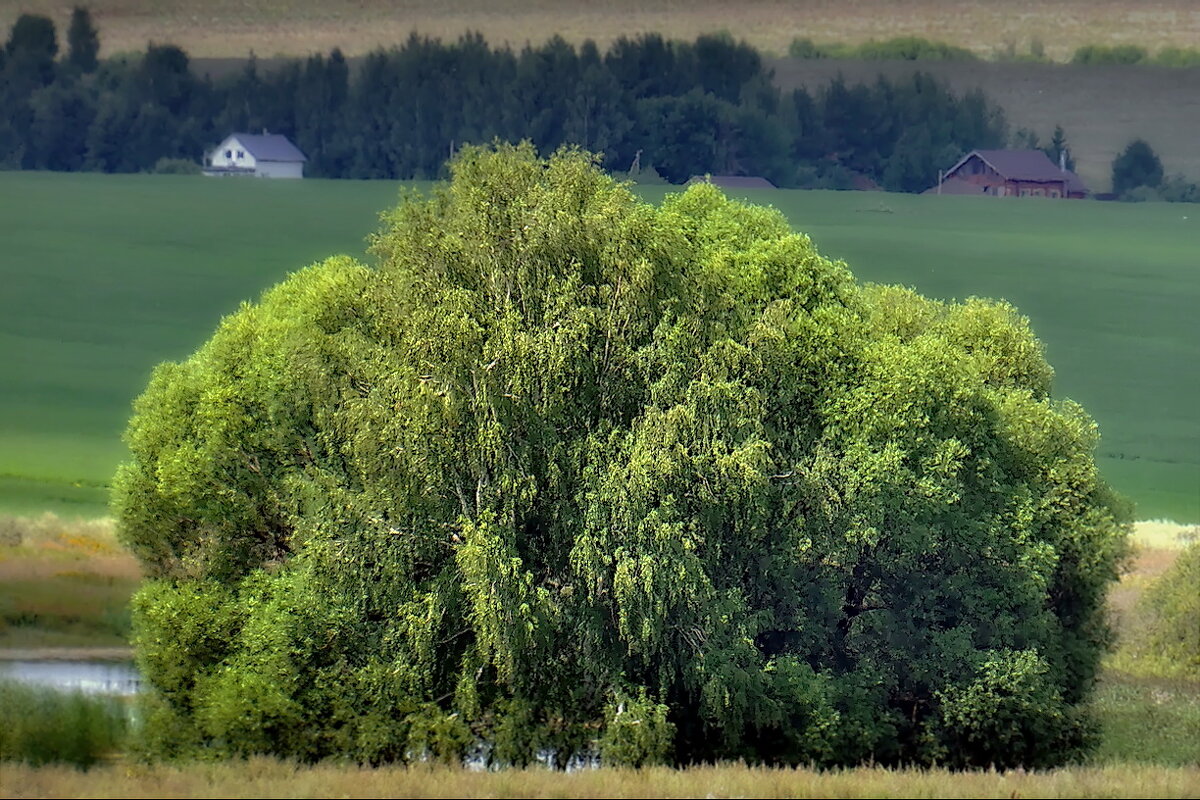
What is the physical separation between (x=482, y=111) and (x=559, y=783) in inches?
4550

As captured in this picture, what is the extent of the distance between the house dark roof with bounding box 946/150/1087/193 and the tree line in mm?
2340

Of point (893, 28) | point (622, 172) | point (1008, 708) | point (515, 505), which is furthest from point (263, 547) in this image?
point (893, 28)

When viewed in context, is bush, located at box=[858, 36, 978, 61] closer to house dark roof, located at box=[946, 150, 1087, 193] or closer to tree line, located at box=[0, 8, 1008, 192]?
tree line, located at box=[0, 8, 1008, 192]

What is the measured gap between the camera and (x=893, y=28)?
528 feet

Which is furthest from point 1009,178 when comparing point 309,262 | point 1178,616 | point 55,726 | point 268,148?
point 55,726

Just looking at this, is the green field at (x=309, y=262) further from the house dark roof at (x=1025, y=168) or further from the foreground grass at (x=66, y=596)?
the foreground grass at (x=66, y=596)

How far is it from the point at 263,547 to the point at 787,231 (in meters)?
14.4

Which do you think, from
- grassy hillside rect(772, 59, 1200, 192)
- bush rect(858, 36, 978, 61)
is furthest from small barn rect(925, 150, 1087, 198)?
bush rect(858, 36, 978, 61)

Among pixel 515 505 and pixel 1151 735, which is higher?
pixel 515 505

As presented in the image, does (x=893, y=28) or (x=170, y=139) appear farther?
(x=893, y=28)

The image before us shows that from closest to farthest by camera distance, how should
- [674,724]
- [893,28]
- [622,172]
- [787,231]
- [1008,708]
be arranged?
[674,724] → [1008,708] → [787,231] → [622,172] → [893,28]

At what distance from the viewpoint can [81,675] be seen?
43.8 metres

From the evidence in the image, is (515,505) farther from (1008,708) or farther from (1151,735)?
(1151,735)

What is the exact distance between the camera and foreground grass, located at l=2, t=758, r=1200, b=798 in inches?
943
